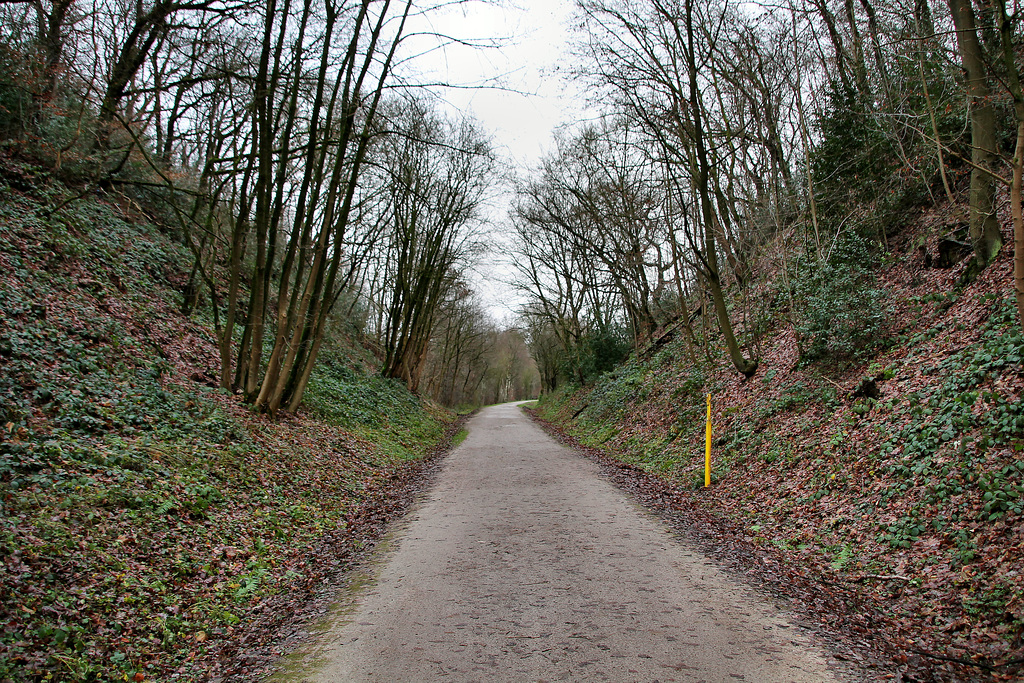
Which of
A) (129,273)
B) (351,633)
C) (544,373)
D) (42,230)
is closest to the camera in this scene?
(351,633)

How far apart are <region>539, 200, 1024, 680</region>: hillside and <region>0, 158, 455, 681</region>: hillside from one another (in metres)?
4.61

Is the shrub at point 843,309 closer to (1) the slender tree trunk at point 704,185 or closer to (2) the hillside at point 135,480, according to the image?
(1) the slender tree trunk at point 704,185

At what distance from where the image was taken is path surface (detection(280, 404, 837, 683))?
11.6 feet

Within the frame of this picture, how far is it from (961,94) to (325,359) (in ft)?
59.3

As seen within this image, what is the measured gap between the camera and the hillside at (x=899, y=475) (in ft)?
13.0

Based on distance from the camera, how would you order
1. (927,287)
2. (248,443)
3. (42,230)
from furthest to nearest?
(42,230), (927,287), (248,443)

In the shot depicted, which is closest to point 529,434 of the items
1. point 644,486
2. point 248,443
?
point 644,486

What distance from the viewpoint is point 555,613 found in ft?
14.3

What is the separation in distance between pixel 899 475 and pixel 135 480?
806 cm

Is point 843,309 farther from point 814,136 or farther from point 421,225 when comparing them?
point 421,225

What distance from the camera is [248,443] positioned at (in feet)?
27.3

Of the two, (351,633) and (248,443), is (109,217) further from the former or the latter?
(351,633)

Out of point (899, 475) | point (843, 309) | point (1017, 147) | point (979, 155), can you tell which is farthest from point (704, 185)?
point (899, 475)

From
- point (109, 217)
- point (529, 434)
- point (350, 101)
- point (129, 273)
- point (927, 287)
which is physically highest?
point (350, 101)
